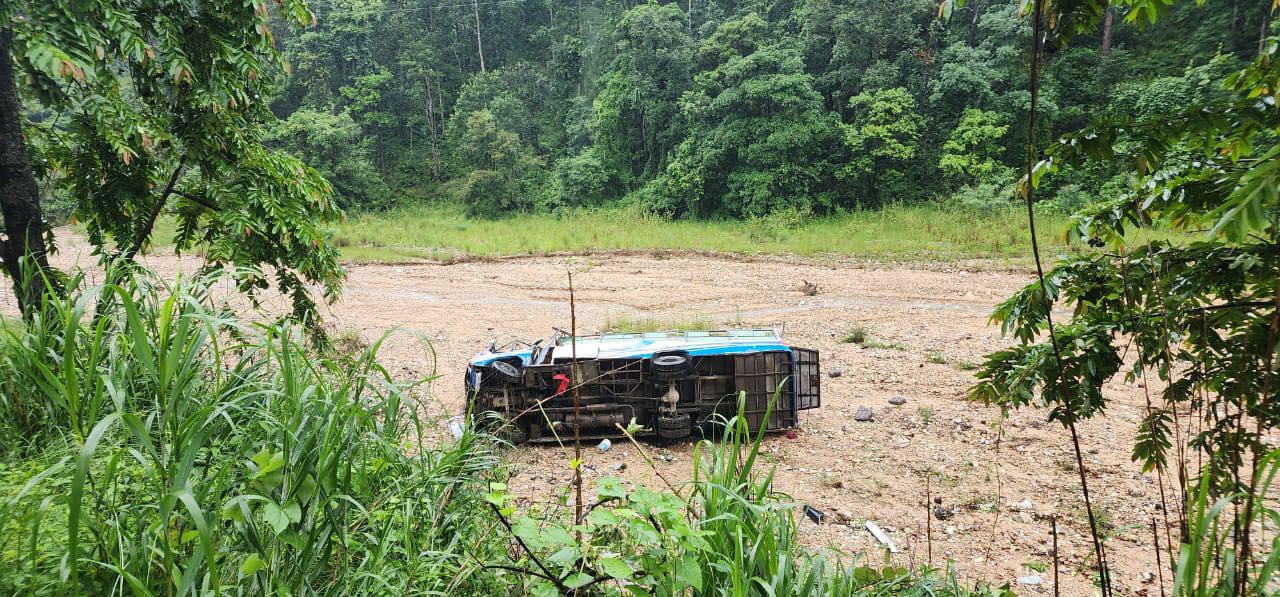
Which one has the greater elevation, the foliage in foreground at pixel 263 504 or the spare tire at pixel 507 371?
the foliage in foreground at pixel 263 504

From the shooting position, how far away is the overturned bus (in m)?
5.50

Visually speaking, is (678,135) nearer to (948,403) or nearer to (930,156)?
(930,156)

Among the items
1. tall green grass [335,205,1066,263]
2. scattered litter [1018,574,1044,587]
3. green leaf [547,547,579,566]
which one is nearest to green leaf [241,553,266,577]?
green leaf [547,547,579,566]

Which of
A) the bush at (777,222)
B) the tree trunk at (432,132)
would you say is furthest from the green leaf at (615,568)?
the tree trunk at (432,132)

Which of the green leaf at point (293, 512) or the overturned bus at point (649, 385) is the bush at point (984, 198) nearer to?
the overturned bus at point (649, 385)

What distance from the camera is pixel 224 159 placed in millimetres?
4191

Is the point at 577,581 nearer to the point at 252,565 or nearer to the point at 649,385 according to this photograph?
the point at 252,565

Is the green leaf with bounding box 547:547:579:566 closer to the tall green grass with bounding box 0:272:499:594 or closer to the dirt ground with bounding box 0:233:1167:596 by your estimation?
the tall green grass with bounding box 0:272:499:594

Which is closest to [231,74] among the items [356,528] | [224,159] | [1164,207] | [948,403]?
[224,159]

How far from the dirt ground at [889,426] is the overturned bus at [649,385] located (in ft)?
0.90

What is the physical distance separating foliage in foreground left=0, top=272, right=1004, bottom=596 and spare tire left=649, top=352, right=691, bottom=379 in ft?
9.75

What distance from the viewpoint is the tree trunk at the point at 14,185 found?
3.44 meters

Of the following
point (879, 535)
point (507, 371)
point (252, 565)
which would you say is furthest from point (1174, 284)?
point (507, 371)

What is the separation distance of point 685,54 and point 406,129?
17.2 m
